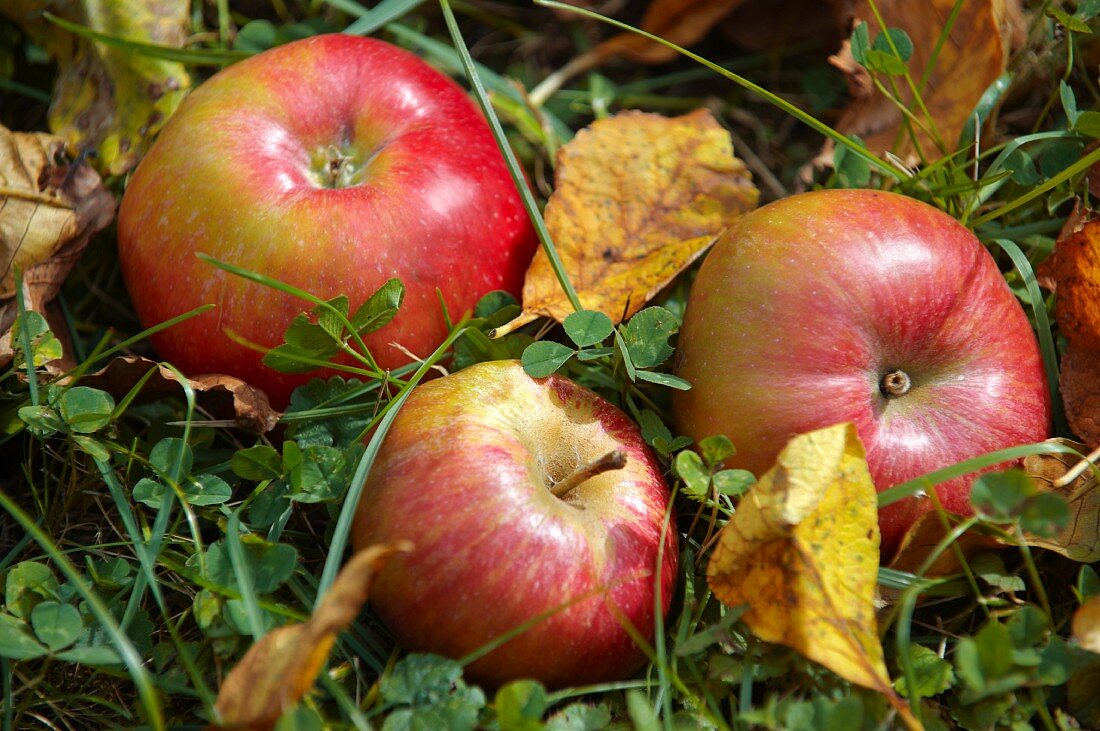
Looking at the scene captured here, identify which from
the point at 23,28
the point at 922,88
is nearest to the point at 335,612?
the point at 922,88

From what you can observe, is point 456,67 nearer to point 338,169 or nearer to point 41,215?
point 338,169

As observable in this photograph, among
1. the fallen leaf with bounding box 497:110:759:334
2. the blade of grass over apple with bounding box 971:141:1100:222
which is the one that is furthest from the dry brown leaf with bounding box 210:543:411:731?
the blade of grass over apple with bounding box 971:141:1100:222

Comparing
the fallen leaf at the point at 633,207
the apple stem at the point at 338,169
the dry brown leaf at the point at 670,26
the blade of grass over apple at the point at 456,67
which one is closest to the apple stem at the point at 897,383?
the fallen leaf at the point at 633,207

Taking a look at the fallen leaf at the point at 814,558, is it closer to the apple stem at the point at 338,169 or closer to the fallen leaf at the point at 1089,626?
the fallen leaf at the point at 1089,626

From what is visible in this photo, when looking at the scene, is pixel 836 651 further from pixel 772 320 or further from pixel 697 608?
pixel 772 320

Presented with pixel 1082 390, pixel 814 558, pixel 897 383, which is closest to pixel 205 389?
pixel 814 558

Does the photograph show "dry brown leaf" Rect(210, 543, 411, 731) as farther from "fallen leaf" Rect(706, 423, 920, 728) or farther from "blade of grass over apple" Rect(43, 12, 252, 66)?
"blade of grass over apple" Rect(43, 12, 252, 66)
